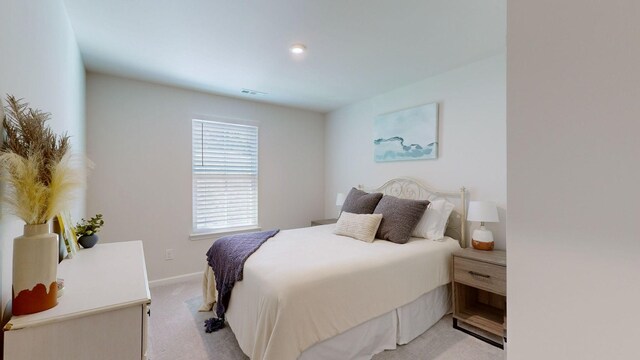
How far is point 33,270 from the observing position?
0.91 m

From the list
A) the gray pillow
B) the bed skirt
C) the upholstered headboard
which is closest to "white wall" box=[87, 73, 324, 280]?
the gray pillow

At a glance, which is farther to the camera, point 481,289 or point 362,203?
point 362,203

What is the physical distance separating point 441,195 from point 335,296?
A: 1821 millimetres

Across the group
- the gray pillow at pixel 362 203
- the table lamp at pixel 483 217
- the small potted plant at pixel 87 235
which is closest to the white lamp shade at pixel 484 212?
the table lamp at pixel 483 217

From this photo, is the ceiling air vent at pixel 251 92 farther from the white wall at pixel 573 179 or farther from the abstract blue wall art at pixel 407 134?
the white wall at pixel 573 179

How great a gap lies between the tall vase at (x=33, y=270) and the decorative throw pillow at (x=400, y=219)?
88.4 inches

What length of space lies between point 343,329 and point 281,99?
118 inches

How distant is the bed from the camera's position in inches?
60.2

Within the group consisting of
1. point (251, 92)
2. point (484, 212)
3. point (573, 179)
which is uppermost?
point (251, 92)

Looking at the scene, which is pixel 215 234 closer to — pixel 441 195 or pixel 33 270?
pixel 33 270

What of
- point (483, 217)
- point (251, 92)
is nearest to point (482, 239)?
point (483, 217)

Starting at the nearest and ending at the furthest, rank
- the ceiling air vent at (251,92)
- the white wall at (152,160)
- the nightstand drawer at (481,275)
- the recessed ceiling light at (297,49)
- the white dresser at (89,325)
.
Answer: the white dresser at (89,325), the nightstand drawer at (481,275), the recessed ceiling light at (297,49), the white wall at (152,160), the ceiling air vent at (251,92)

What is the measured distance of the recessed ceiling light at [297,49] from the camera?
7.49 feet

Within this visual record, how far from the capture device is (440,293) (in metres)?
2.42
